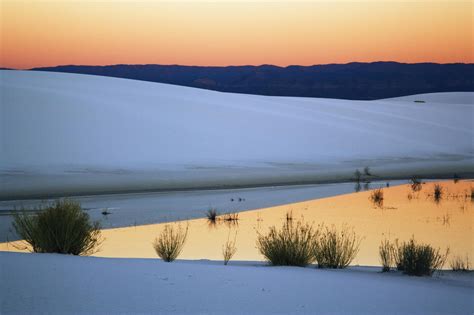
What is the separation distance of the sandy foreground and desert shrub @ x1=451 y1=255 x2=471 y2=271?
1.37m

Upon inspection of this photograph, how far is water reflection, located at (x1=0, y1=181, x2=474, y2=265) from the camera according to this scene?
11.6 m

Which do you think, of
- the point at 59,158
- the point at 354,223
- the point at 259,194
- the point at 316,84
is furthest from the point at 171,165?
the point at 316,84

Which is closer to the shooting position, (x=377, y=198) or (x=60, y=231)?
(x=60, y=231)

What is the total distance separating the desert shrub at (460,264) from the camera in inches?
383

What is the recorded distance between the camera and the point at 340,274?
8188 mm

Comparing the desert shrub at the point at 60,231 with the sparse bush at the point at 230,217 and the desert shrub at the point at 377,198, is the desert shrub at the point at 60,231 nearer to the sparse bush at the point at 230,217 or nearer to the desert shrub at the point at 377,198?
the sparse bush at the point at 230,217

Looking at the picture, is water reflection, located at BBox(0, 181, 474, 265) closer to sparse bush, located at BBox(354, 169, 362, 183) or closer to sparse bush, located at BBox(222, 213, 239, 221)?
sparse bush, located at BBox(222, 213, 239, 221)

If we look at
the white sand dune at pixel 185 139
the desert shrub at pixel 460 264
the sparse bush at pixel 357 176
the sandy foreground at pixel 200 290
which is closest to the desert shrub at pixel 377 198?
the sparse bush at pixel 357 176

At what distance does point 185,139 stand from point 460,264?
23.8 meters

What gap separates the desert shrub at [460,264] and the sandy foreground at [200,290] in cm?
137

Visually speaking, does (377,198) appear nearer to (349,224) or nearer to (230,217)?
(349,224)

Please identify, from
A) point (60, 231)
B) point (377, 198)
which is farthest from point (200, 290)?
point (377, 198)

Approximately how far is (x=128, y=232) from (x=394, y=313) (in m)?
8.09

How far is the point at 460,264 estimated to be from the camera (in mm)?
10352
